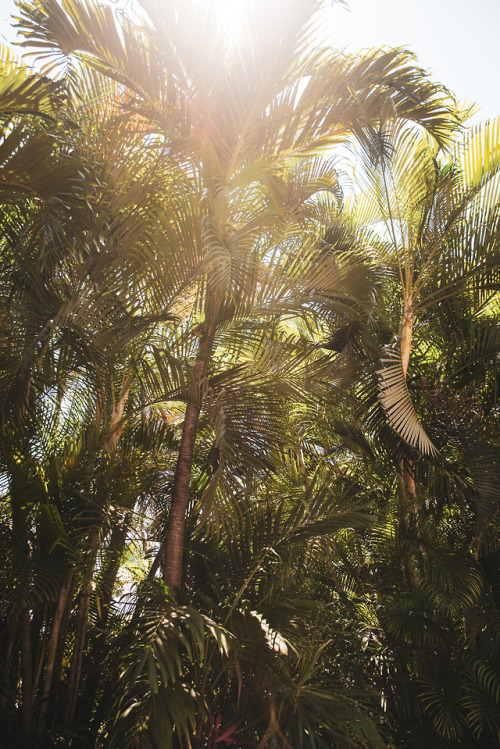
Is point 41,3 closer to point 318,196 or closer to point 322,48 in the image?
point 322,48

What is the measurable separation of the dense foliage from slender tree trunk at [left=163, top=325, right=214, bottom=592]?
1cm

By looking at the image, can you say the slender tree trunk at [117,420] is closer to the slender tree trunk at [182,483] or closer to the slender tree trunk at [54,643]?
the slender tree trunk at [182,483]

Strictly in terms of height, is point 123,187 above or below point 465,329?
above

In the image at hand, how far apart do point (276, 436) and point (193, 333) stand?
0.77 metres

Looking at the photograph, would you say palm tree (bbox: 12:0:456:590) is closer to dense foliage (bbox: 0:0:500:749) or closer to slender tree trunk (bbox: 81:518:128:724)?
dense foliage (bbox: 0:0:500:749)

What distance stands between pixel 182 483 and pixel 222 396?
1.78ft

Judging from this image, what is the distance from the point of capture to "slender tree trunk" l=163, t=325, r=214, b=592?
282 cm

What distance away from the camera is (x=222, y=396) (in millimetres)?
2916

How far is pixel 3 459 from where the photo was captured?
3.19 metres

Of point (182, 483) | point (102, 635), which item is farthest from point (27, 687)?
point (182, 483)

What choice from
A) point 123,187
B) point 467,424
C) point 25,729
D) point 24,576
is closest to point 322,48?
point 123,187

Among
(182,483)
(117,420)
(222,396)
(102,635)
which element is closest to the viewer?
(222,396)

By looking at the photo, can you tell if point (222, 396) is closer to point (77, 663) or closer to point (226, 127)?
point (226, 127)

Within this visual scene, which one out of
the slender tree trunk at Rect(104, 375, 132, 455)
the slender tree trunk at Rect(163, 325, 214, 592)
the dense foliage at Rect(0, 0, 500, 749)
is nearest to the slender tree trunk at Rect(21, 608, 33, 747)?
the dense foliage at Rect(0, 0, 500, 749)
